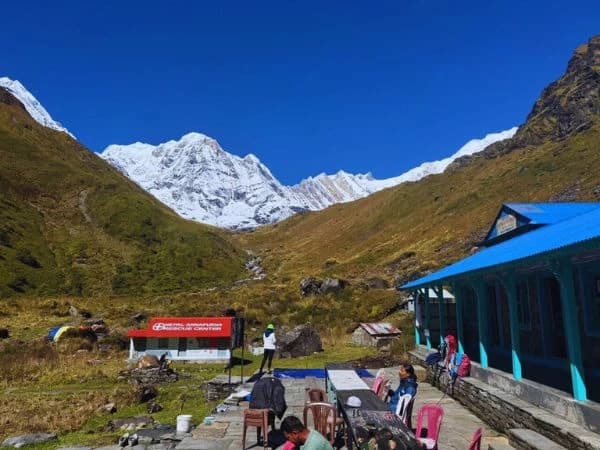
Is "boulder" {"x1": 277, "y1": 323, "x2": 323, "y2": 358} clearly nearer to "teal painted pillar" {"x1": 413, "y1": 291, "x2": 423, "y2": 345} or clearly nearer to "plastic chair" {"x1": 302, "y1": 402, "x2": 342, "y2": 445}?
"teal painted pillar" {"x1": 413, "y1": 291, "x2": 423, "y2": 345}

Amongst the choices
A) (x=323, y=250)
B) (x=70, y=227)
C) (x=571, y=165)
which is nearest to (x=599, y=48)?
(x=571, y=165)

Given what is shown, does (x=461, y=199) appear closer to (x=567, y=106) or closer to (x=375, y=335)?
(x=567, y=106)

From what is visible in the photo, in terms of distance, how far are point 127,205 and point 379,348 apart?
63.9 m

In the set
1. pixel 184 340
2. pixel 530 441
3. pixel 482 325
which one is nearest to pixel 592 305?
pixel 482 325

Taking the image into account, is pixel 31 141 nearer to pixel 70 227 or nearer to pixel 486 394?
pixel 70 227

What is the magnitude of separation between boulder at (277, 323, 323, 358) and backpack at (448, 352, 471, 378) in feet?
33.7

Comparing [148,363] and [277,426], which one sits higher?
[148,363]

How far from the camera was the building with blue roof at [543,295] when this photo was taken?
275 inches

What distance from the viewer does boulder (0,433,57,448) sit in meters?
9.27

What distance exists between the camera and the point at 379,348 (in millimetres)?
22438

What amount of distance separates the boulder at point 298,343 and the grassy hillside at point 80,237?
32.8 m

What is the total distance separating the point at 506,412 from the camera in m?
8.34

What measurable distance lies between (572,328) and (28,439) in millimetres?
9688

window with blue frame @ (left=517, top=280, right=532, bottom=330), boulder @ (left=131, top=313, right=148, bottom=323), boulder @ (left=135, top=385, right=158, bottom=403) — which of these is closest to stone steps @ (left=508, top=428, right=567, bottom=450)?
window with blue frame @ (left=517, top=280, right=532, bottom=330)
